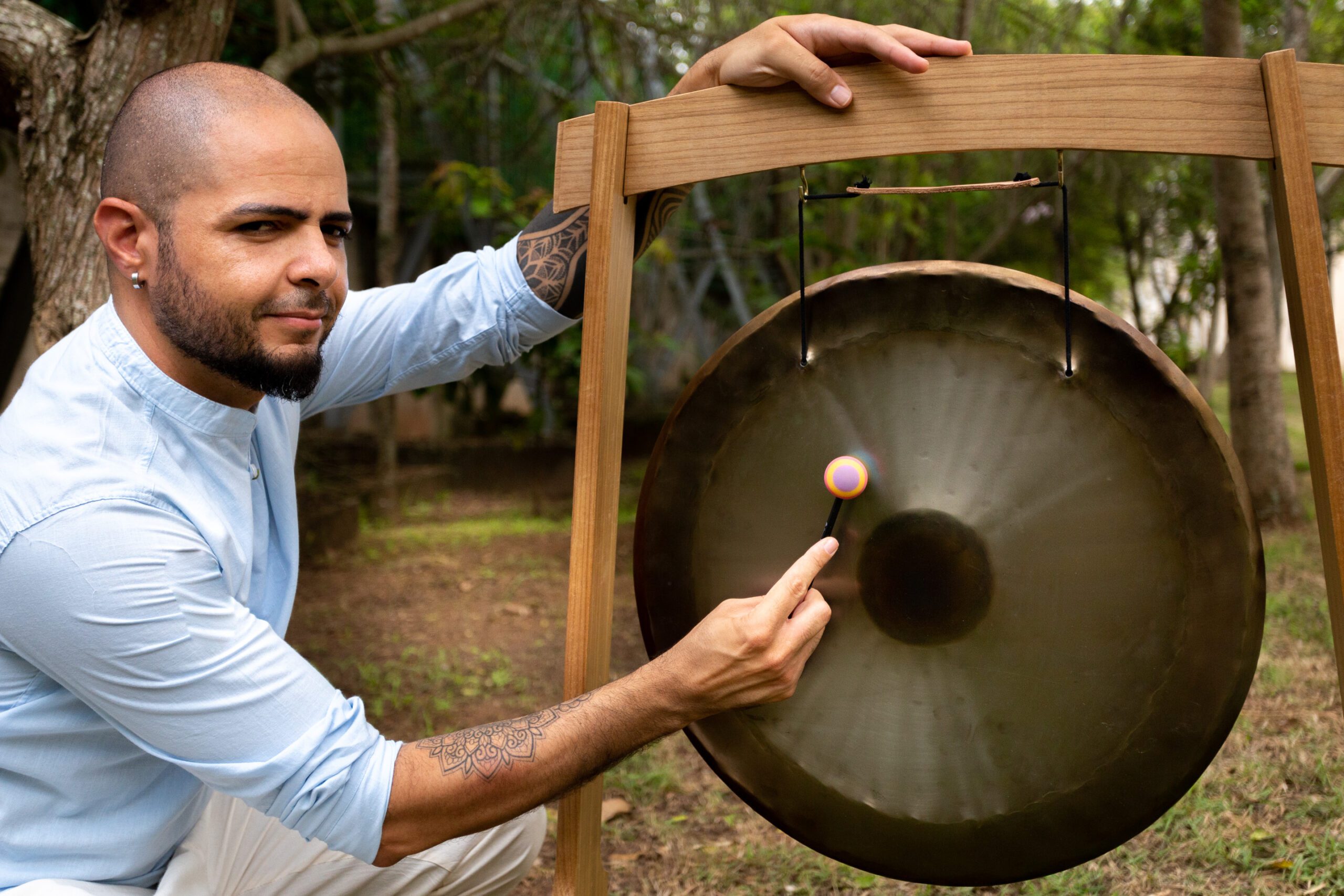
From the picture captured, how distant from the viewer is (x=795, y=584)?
129 cm

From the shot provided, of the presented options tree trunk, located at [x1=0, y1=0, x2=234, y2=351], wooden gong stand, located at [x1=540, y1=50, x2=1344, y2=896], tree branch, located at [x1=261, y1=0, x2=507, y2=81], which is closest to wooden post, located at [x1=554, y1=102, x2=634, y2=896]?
wooden gong stand, located at [x1=540, y1=50, x2=1344, y2=896]

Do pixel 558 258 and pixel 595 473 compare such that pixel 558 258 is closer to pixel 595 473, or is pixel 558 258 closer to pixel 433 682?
pixel 595 473

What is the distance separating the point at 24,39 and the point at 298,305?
1442 millimetres

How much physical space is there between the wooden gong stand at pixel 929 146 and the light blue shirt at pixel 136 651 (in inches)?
14.1

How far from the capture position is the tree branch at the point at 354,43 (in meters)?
2.87

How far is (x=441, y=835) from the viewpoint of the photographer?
1236 mm

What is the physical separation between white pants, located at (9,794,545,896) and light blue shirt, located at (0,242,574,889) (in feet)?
0.25

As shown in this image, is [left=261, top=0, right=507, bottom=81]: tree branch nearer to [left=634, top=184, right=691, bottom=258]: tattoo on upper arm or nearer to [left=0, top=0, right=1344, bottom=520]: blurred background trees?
[left=0, top=0, right=1344, bottom=520]: blurred background trees

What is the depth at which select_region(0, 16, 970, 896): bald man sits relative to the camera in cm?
116

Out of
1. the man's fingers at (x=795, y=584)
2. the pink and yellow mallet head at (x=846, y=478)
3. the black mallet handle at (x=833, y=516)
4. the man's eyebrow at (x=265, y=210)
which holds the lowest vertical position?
the man's fingers at (x=795, y=584)

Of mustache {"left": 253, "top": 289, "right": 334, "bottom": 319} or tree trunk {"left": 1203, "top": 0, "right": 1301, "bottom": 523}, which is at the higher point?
tree trunk {"left": 1203, "top": 0, "right": 1301, "bottom": 523}

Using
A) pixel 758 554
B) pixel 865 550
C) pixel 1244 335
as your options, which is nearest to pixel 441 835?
pixel 758 554

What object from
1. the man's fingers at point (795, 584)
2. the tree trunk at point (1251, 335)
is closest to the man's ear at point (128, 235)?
the man's fingers at point (795, 584)

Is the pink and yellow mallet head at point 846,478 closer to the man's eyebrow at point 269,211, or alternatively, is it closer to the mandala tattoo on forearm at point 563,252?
the mandala tattoo on forearm at point 563,252
